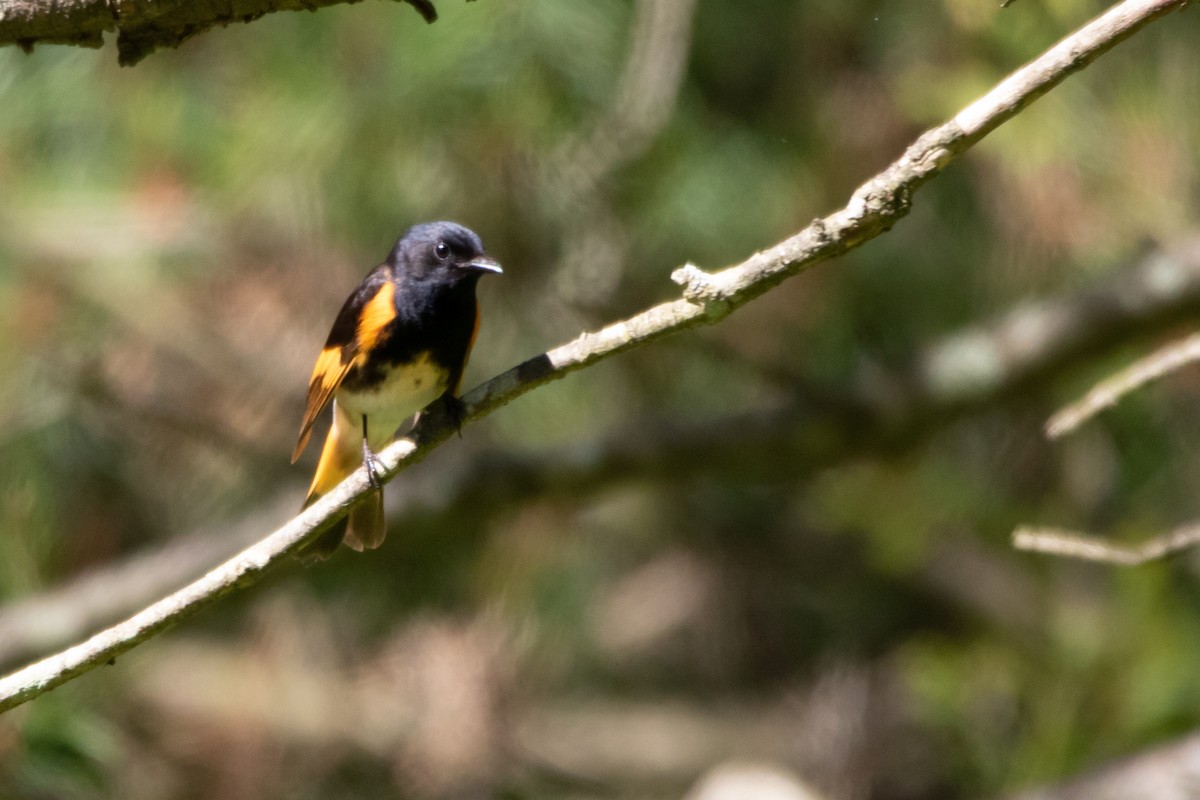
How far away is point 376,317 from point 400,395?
17 centimetres

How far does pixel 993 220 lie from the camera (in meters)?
4.16

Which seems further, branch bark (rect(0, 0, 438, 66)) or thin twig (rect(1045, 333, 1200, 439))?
thin twig (rect(1045, 333, 1200, 439))

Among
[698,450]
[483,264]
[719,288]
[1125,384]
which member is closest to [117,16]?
[719,288]

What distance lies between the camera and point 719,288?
160cm

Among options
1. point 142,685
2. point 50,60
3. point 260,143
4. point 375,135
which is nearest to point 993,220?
point 375,135

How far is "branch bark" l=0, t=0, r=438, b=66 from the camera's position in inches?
66.5

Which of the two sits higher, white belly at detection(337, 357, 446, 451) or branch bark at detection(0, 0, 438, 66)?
white belly at detection(337, 357, 446, 451)

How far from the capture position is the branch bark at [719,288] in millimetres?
1460

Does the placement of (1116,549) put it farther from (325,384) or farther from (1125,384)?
(325,384)

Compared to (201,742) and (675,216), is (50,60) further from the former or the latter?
(201,742)

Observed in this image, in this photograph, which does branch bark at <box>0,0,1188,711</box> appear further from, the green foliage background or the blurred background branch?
the blurred background branch

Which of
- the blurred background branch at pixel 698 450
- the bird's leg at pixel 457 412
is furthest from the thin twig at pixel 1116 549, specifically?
the blurred background branch at pixel 698 450

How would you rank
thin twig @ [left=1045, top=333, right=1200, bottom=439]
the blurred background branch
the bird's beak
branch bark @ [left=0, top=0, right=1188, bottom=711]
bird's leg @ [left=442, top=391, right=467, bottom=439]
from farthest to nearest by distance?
the blurred background branch < the bird's beak < thin twig @ [left=1045, top=333, right=1200, bottom=439] < bird's leg @ [left=442, top=391, right=467, bottom=439] < branch bark @ [left=0, top=0, right=1188, bottom=711]

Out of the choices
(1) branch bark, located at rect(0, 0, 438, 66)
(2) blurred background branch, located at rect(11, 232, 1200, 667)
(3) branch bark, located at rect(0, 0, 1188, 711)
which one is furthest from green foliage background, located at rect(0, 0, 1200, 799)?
(1) branch bark, located at rect(0, 0, 438, 66)
